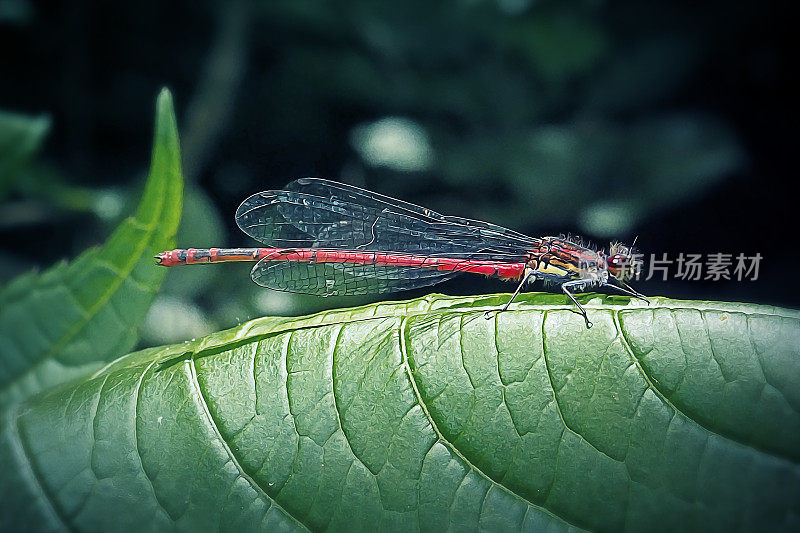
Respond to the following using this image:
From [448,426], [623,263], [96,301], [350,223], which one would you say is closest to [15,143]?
[96,301]

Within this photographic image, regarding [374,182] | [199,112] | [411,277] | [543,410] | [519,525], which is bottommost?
[519,525]

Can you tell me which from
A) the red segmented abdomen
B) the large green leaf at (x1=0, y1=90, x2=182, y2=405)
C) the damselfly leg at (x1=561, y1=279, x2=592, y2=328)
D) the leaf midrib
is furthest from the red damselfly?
the leaf midrib

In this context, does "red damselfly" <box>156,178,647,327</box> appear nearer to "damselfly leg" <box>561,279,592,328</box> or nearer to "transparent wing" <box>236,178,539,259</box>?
"transparent wing" <box>236,178,539,259</box>

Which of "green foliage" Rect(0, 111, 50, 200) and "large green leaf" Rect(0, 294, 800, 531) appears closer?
"large green leaf" Rect(0, 294, 800, 531)

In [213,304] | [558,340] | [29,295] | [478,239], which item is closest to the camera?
[558,340]

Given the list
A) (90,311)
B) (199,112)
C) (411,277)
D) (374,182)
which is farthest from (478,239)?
(199,112)

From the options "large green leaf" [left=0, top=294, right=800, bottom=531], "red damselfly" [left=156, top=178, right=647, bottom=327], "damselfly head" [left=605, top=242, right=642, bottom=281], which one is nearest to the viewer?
"large green leaf" [left=0, top=294, right=800, bottom=531]

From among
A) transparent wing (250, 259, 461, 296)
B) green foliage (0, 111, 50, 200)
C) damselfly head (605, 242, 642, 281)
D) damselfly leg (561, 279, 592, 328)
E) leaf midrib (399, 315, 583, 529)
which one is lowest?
leaf midrib (399, 315, 583, 529)

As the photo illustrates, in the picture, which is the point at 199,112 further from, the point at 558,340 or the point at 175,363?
the point at 558,340

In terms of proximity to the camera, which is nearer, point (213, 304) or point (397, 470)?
point (397, 470)
